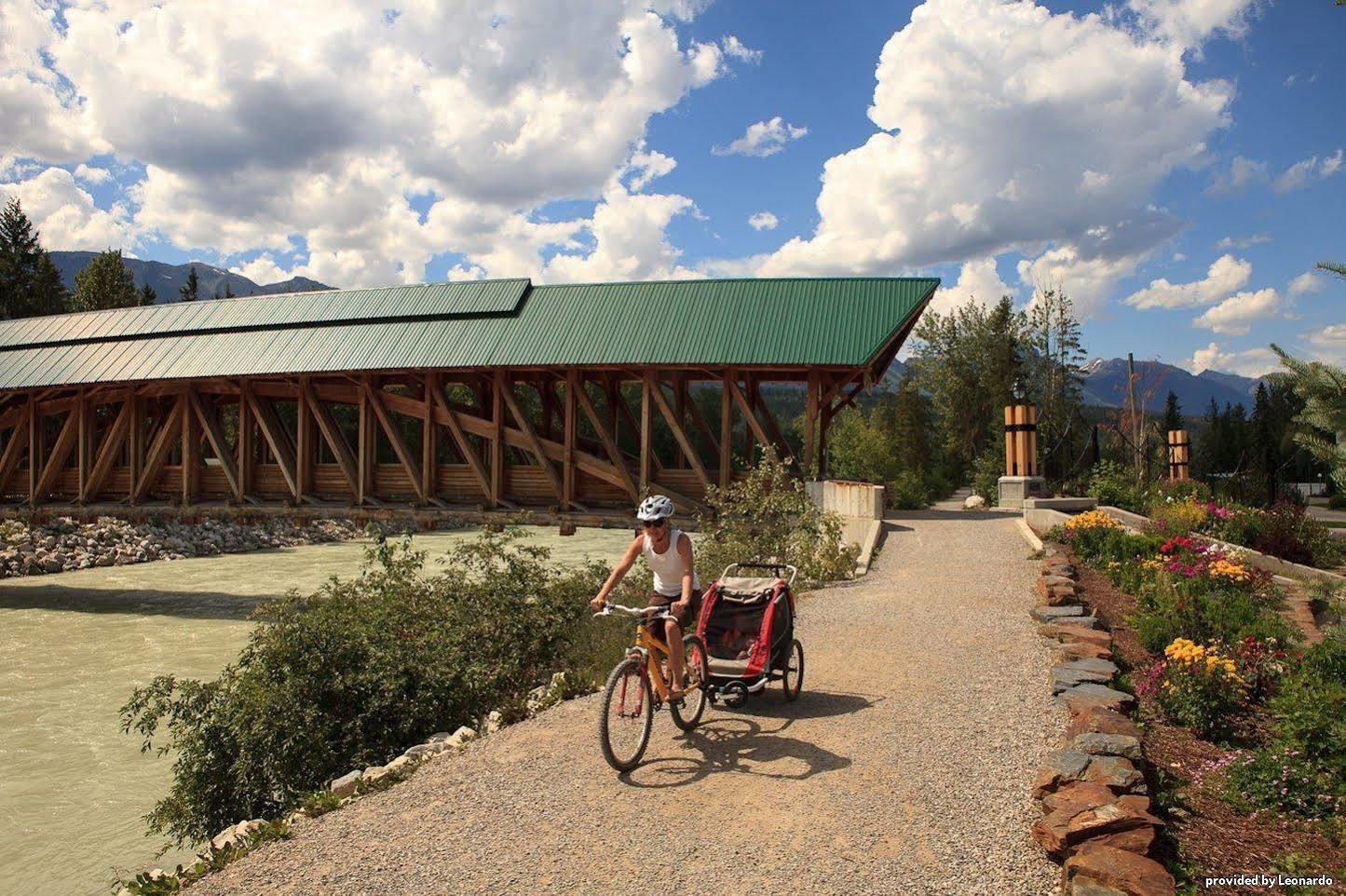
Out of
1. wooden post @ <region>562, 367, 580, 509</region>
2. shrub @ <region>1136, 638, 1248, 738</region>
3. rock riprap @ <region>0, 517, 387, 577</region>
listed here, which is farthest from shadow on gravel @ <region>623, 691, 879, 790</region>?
rock riprap @ <region>0, 517, 387, 577</region>

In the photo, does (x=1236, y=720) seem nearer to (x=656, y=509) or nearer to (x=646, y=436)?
(x=656, y=509)

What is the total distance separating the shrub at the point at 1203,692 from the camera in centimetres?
566

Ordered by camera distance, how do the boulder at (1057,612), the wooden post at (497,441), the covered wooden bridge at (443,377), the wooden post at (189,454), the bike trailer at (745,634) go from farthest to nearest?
the wooden post at (189,454), the wooden post at (497,441), the covered wooden bridge at (443,377), the boulder at (1057,612), the bike trailer at (745,634)

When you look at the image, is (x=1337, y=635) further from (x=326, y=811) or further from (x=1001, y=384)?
(x=1001, y=384)

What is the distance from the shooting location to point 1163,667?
6.29 meters

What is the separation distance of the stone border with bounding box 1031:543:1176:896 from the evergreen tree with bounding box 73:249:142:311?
47257 mm

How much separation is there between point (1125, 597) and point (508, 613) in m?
6.86

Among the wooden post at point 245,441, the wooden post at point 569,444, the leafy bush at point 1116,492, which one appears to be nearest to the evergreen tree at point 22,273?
the wooden post at point 245,441

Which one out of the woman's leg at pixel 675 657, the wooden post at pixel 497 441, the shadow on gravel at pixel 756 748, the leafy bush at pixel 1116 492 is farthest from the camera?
the wooden post at pixel 497 441

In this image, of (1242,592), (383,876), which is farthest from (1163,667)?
(383,876)

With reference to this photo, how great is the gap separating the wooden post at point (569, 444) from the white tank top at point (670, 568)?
1394cm

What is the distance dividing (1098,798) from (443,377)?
62.6 feet

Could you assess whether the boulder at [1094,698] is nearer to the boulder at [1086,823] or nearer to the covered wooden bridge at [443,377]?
the boulder at [1086,823]

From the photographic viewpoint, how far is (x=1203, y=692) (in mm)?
5742
